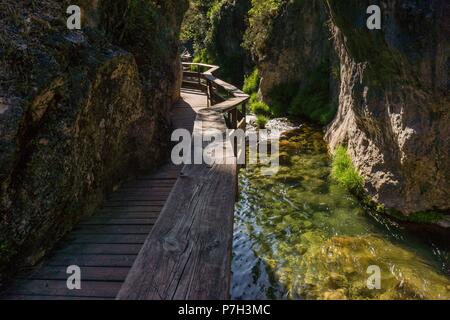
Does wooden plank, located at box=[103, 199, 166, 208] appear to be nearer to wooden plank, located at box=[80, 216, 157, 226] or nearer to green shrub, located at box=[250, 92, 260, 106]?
wooden plank, located at box=[80, 216, 157, 226]

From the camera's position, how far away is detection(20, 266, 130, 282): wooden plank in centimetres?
418

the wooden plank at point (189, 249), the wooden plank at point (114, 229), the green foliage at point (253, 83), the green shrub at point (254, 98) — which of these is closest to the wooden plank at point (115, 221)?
the wooden plank at point (114, 229)

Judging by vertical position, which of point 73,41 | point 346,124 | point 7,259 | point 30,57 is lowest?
point 7,259

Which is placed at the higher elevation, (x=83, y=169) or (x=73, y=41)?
(x=73, y=41)

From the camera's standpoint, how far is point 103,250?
4766mm

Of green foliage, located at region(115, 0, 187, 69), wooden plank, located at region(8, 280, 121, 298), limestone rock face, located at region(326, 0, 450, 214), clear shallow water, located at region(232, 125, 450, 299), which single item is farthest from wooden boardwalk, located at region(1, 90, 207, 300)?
limestone rock face, located at region(326, 0, 450, 214)

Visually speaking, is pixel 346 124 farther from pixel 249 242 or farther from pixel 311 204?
pixel 249 242

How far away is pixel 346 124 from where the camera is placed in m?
11.4

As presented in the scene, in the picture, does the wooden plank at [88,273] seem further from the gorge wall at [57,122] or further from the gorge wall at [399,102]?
the gorge wall at [399,102]

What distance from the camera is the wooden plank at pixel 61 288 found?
3.91m

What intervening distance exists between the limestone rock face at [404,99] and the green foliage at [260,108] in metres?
9.23

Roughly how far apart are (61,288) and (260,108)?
52.3ft
